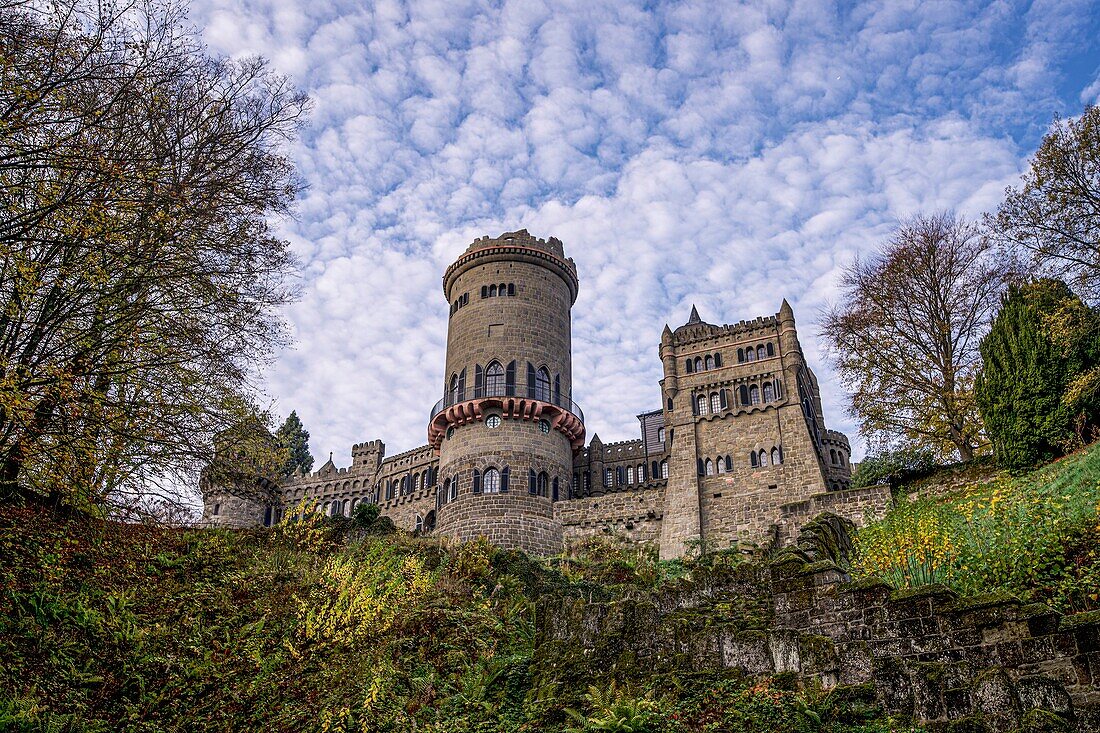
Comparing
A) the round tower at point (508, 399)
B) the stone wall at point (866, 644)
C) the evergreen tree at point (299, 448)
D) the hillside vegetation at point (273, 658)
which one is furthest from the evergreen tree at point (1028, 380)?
the evergreen tree at point (299, 448)

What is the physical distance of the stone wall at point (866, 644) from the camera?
31.1ft

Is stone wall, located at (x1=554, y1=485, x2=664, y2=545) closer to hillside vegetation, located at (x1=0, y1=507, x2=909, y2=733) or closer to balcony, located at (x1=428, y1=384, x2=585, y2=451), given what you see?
balcony, located at (x1=428, y1=384, x2=585, y2=451)

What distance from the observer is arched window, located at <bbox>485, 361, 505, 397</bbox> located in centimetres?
3906

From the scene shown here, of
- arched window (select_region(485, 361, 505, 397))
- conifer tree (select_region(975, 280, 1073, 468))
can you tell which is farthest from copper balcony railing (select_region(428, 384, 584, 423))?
conifer tree (select_region(975, 280, 1073, 468))

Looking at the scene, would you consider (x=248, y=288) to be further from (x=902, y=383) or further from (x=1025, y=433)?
(x=902, y=383)

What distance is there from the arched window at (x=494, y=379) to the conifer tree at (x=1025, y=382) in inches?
832

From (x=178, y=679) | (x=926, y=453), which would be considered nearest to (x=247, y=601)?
(x=178, y=679)

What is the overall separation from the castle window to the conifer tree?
20.5m

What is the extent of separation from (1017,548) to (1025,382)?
1114 centimetres

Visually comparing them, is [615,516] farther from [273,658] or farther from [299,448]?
[299,448]

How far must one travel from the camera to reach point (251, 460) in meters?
16.1

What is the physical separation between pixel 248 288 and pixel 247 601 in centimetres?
632

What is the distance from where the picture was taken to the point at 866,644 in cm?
1123

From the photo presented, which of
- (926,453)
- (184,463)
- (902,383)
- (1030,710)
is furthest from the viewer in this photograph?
(902,383)
